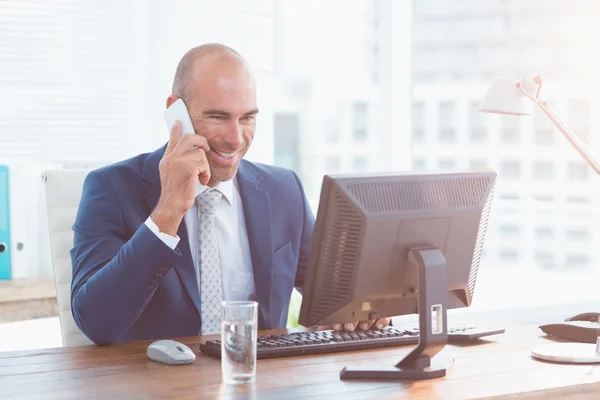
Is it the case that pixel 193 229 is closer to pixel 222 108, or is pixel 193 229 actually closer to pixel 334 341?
pixel 222 108

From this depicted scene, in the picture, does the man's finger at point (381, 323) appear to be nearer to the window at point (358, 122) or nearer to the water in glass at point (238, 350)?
the water in glass at point (238, 350)

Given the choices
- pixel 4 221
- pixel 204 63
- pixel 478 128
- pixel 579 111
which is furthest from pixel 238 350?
pixel 478 128

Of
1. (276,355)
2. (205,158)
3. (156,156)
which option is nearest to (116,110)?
(156,156)

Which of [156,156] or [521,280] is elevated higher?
[156,156]

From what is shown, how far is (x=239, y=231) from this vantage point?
7.22 feet

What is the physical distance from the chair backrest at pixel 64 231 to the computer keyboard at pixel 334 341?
56 centimetres

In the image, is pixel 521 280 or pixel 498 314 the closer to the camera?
pixel 498 314

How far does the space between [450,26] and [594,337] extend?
23.3 feet

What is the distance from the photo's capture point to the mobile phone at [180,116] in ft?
6.75

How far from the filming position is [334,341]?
1.81 metres

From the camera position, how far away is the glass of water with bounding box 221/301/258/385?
149cm

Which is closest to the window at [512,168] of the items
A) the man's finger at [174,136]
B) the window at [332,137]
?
the window at [332,137]

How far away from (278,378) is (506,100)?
96 cm

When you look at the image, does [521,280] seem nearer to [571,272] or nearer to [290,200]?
[571,272]
